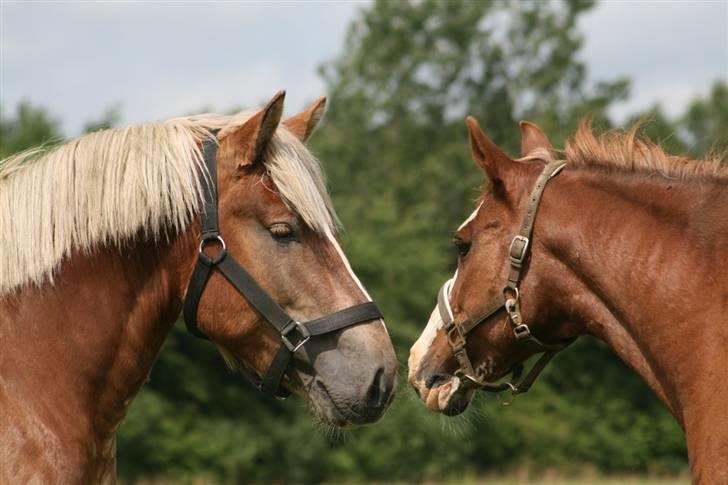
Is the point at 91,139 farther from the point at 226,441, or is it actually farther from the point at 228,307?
the point at 226,441

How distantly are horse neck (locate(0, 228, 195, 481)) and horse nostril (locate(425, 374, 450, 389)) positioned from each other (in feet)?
5.91

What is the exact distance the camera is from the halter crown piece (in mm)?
5133

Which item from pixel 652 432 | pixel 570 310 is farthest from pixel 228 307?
pixel 652 432

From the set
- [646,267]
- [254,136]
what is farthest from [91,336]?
[646,267]

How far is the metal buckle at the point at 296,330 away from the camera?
4.30 m

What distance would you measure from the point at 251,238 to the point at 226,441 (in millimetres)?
25753

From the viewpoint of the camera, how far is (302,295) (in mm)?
4344

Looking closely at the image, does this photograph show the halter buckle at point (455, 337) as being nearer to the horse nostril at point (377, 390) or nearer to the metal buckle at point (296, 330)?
the horse nostril at point (377, 390)

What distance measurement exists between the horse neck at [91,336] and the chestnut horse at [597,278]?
1.77m

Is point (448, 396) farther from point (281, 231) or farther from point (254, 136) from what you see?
point (254, 136)

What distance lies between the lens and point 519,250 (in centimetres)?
511

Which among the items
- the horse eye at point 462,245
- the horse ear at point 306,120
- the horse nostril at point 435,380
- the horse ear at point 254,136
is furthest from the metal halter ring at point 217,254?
the horse nostril at point 435,380

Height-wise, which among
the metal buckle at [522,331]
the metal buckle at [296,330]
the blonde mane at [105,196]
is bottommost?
the metal buckle at [522,331]

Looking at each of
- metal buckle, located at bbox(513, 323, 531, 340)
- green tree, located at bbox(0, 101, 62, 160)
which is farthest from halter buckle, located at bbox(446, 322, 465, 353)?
green tree, located at bbox(0, 101, 62, 160)
